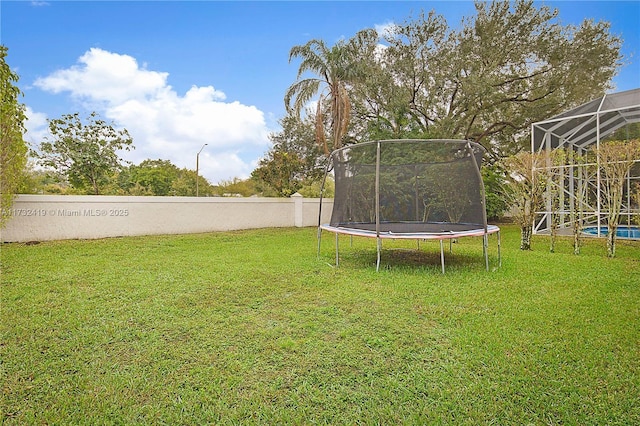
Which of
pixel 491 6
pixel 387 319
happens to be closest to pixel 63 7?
pixel 387 319

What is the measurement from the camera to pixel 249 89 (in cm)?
1077

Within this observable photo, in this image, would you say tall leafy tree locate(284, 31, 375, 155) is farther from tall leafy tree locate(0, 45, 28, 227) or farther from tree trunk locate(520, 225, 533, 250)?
tall leafy tree locate(0, 45, 28, 227)

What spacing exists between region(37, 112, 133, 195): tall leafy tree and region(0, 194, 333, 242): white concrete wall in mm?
3494

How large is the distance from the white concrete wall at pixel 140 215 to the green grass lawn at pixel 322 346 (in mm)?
3568

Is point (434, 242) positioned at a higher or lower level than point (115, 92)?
lower

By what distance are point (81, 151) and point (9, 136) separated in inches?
214

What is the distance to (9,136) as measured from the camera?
645cm

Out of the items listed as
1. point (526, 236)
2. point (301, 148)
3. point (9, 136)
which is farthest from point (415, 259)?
point (301, 148)

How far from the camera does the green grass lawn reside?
5.57 ft

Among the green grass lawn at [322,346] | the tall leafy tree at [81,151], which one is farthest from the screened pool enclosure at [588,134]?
the tall leafy tree at [81,151]

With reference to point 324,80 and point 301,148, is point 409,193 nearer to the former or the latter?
point 324,80

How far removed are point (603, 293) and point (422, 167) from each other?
2997 mm

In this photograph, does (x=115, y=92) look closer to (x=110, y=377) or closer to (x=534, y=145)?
(x=110, y=377)

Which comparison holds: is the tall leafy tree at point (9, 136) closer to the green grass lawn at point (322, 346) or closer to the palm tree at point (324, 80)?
the green grass lawn at point (322, 346)
